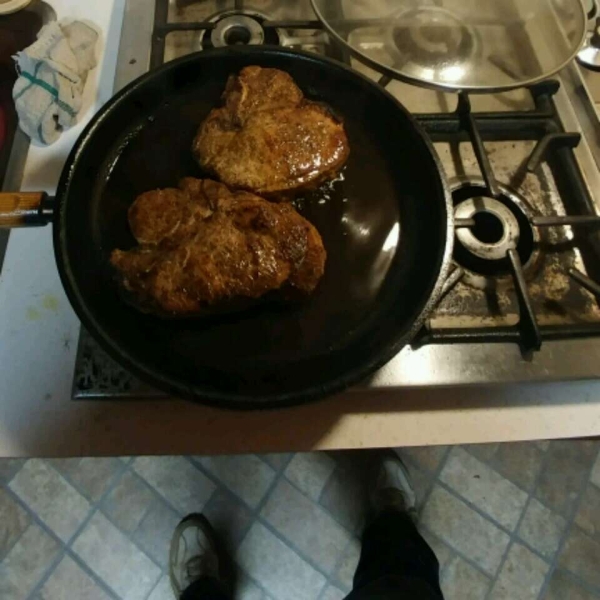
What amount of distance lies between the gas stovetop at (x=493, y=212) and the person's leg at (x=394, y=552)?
893 mm

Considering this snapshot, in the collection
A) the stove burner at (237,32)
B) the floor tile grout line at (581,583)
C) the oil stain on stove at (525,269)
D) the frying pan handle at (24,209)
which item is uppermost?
the stove burner at (237,32)

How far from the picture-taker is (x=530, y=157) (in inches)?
35.1

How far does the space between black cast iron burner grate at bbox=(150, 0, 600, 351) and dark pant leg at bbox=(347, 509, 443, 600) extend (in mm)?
918

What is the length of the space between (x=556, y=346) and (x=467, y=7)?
67cm

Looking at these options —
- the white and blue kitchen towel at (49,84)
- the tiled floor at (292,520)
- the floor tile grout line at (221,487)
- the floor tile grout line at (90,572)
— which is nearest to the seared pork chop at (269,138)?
the white and blue kitchen towel at (49,84)

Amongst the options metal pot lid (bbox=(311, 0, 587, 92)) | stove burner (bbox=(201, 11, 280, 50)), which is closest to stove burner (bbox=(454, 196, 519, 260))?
metal pot lid (bbox=(311, 0, 587, 92))

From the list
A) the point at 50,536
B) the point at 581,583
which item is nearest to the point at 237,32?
the point at 50,536

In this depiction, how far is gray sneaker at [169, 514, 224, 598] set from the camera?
147 centimetres

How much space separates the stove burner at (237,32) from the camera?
940 millimetres

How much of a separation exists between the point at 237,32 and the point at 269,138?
0.29 m

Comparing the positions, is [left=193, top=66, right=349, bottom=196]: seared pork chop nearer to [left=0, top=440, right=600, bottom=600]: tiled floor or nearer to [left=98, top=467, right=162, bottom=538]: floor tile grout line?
[left=0, top=440, right=600, bottom=600]: tiled floor

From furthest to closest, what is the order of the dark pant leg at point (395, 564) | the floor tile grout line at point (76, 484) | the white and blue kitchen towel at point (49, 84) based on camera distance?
the floor tile grout line at point (76, 484) → the dark pant leg at point (395, 564) → the white and blue kitchen towel at point (49, 84)

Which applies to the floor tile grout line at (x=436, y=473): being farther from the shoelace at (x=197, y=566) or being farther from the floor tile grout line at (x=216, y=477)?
the shoelace at (x=197, y=566)

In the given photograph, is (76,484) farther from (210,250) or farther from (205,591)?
(210,250)
